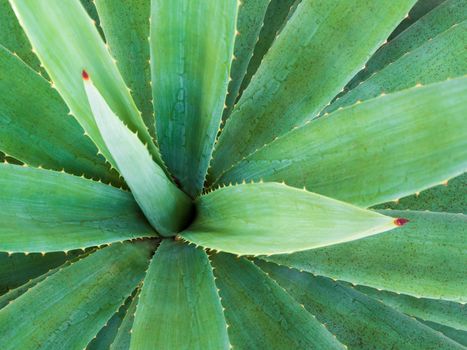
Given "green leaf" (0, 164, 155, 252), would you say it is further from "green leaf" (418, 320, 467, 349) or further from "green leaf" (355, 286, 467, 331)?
"green leaf" (418, 320, 467, 349)

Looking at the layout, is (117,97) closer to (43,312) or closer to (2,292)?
(43,312)

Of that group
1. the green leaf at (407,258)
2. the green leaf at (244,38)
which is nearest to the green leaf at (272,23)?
the green leaf at (244,38)

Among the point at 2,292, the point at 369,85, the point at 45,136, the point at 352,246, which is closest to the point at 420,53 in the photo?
the point at 369,85

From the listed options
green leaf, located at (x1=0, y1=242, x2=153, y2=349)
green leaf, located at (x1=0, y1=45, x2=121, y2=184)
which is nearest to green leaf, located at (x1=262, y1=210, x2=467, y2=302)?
green leaf, located at (x1=0, y1=242, x2=153, y2=349)

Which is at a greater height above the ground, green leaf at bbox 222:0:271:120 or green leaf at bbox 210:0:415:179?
green leaf at bbox 222:0:271:120

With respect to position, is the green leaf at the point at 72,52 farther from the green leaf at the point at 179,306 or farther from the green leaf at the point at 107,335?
the green leaf at the point at 107,335

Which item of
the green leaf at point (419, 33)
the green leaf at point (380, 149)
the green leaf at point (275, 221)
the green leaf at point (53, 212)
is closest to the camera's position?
the green leaf at point (275, 221)

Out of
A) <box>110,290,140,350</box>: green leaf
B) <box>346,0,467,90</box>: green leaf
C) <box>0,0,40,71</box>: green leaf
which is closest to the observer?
<box>110,290,140,350</box>: green leaf

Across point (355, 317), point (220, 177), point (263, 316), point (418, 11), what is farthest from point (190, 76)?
point (418, 11)
